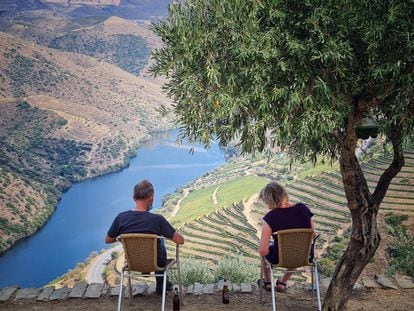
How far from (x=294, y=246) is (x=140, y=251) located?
117 cm

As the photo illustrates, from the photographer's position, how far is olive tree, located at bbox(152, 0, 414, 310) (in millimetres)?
3043

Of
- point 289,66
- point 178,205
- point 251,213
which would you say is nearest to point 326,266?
point 251,213

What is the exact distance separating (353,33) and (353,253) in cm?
184

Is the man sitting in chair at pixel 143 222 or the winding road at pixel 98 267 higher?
the man sitting in chair at pixel 143 222

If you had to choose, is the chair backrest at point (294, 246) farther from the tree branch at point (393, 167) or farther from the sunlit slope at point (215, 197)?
the sunlit slope at point (215, 197)

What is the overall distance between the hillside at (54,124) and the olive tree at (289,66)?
40036mm

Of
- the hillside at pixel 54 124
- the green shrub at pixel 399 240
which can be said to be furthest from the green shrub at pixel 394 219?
the hillside at pixel 54 124

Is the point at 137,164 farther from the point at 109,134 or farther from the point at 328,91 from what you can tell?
the point at 328,91

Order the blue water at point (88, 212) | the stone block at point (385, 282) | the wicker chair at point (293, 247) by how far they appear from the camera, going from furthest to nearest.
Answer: the blue water at point (88, 212)
the stone block at point (385, 282)
the wicker chair at point (293, 247)

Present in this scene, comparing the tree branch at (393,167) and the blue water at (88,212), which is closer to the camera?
the tree branch at (393,167)

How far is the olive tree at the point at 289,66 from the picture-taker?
9.98 ft

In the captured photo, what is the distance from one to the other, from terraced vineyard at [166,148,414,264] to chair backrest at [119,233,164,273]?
67.2ft

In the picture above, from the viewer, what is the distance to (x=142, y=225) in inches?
138

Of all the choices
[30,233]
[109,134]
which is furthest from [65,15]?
[30,233]
